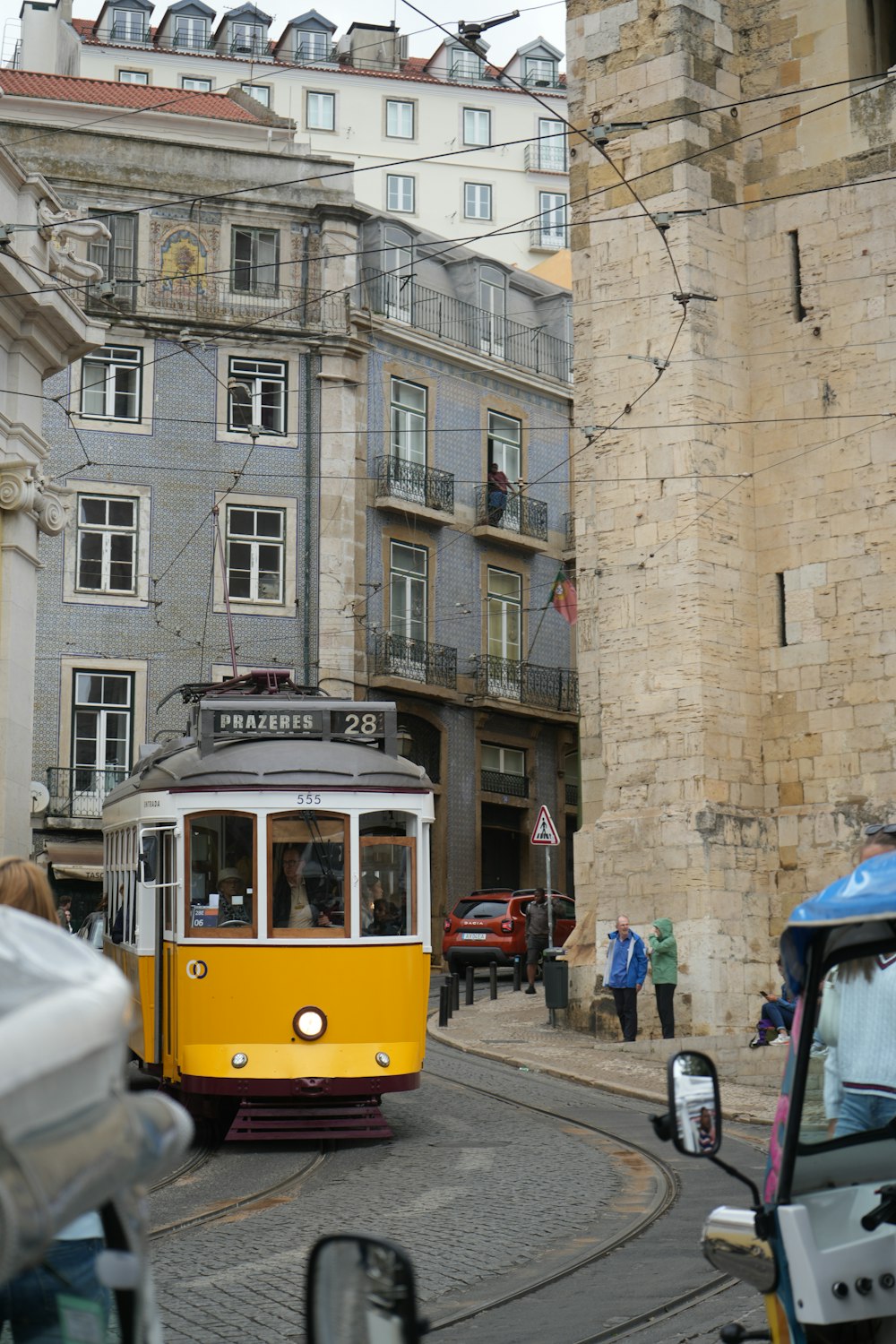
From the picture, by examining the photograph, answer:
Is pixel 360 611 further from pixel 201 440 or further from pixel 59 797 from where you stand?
pixel 59 797

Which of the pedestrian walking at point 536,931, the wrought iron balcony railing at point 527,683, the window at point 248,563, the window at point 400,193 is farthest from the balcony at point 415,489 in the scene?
the window at point 400,193

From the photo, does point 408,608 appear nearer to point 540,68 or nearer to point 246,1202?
point 246,1202

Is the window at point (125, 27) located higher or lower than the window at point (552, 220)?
higher

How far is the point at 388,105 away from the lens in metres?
62.2

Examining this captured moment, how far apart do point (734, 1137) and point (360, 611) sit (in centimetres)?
2294

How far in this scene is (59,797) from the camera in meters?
33.2

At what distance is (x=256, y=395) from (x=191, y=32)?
1297 inches

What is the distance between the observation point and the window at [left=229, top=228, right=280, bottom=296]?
36031mm

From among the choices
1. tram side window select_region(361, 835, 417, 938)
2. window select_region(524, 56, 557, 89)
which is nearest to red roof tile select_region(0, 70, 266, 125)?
window select_region(524, 56, 557, 89)

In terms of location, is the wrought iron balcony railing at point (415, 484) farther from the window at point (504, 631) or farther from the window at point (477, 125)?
the window at point (477, 125)

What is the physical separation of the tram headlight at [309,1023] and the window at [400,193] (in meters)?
51.0

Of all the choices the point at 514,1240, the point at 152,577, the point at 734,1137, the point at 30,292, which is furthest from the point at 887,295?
the point at 152,577

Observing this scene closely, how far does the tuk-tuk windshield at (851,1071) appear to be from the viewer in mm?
4605

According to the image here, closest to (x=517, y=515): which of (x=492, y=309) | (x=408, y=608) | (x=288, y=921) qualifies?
(x=408, y=608)
